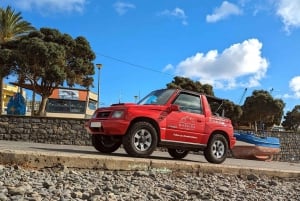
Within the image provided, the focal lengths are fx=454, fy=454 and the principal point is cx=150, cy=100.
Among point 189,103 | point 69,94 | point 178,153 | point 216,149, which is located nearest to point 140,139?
point 189,103

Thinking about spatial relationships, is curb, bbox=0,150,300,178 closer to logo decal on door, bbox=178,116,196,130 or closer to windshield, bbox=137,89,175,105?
logo decal on door, bbox=178,116,196,130

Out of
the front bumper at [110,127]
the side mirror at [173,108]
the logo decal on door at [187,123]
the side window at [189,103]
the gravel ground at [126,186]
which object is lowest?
the gravel ground at [126,186]

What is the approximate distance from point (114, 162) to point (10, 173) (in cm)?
206

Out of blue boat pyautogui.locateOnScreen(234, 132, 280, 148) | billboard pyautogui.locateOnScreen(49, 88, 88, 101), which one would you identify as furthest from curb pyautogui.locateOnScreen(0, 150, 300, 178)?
billboard pyautogui.locateOnScreen(49, 88, 88, 101)

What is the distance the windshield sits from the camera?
10820mm

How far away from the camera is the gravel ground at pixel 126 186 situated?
18.8 feet

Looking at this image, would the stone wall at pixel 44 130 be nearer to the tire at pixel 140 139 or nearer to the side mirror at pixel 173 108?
the side mirror at pixel 173 108

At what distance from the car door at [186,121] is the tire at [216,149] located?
395mm

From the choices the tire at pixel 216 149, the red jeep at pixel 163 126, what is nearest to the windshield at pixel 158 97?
the red jeep at pixel 163 126

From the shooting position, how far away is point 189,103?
11.4 meters

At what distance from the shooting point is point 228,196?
7.30 meters

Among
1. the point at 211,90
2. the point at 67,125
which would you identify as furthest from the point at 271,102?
the point at 67,125

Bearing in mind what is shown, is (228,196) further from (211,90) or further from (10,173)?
(211,90)

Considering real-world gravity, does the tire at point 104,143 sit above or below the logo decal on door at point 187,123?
below
